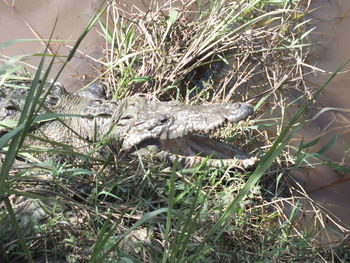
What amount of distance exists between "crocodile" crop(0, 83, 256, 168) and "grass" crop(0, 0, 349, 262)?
0.50 ft

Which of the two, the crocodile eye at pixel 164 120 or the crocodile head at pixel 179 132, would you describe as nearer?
the crocodile head at pixel 179 132

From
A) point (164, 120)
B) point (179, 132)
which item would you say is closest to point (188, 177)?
point (179, 132)

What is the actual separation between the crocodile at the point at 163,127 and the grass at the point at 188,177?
15 cm

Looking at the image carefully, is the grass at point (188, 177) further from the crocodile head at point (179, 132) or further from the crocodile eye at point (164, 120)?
the crocodile eye at point (164, 120)

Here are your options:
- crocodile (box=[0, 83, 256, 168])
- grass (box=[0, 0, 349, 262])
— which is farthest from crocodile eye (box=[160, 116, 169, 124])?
grass (box=[0, 0, 349, 262])

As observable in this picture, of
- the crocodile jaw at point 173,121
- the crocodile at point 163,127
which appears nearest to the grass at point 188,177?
the crocodile at point 163,127

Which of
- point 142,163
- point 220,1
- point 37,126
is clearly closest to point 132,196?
point 142,163

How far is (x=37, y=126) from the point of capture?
3869mm

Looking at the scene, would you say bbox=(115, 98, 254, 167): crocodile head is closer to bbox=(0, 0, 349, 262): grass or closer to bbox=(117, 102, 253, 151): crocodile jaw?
bbox=(117, 102, 253, 151): crocodile jaw

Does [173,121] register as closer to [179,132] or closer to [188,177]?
[179,132]

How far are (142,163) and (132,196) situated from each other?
25cm

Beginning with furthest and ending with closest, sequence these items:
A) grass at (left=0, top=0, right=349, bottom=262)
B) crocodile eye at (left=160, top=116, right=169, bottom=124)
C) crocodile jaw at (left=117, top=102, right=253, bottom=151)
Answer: crocodile eye at (left=160, top=116, right=169, bottom=124), crocodile jaw at (left=117, top=102, right=253, bottom=151), grass at (left=0, top=0, right=349, bottom=262)

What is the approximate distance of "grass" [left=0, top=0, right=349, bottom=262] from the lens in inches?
88.4

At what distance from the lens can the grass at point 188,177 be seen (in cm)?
224
